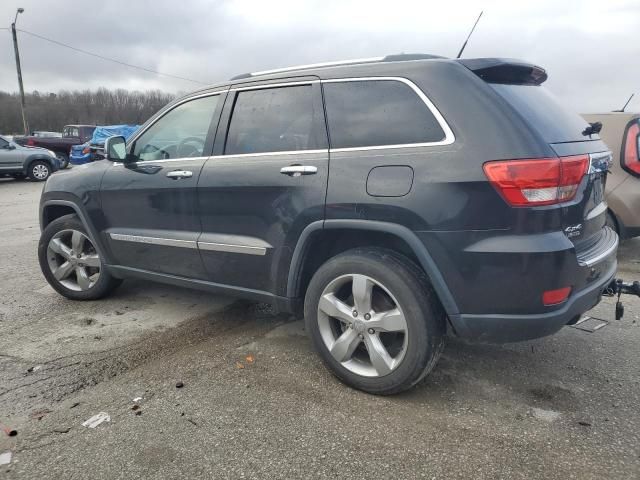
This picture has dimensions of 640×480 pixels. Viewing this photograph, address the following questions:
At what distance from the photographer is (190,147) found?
378 centimetres

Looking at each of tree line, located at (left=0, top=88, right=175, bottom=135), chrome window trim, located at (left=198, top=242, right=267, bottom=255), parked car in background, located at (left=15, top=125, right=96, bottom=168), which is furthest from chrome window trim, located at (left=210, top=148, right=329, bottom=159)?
tree line, located at (left=0, top=88, right=175, bottom=135)

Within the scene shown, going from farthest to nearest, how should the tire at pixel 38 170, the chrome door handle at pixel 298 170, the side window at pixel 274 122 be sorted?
1. the tire at pixel 38 170
2. the side window at pixel 274 122
3. the chrome door handle at pixel 298 170

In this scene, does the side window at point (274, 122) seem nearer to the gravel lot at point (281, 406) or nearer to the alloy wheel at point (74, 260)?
the gravel lot at point (281, 406)

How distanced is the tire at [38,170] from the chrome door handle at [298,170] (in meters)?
16.8

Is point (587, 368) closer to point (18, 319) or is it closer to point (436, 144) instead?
point (436, 144)

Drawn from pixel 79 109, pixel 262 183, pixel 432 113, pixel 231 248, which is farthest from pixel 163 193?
pixel 79 109

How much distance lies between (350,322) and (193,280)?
142 cm

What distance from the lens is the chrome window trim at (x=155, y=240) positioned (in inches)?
145

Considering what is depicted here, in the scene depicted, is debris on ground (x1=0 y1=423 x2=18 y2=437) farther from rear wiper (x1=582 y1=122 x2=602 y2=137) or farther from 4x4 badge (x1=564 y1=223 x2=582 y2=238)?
rear wiper (x1=582 y1=122 x2=602 y2=137)

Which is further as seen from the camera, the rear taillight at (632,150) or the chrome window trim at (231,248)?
the rear taillight at (632,150)

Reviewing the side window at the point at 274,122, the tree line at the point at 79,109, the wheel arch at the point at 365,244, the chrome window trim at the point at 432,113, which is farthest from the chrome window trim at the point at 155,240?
the tree line at the point at 79,109

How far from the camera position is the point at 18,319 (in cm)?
423

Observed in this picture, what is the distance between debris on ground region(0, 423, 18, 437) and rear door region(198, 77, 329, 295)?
4.86 ft

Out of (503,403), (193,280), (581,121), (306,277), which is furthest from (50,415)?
(581,121)
